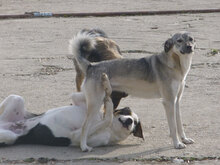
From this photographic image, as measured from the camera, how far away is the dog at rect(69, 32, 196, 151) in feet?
18.6

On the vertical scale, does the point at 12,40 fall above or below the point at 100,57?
below

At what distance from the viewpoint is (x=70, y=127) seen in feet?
19.4

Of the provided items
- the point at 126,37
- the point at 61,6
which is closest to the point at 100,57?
the point at 126,37

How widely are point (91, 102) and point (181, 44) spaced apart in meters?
1.08

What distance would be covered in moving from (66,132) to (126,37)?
5.35 meters

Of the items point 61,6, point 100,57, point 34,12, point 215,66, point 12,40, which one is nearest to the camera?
point 100,57

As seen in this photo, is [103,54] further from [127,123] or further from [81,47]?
[127,123]

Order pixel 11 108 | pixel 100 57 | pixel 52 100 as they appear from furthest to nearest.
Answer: pixel 52 100 → pixel 100 57 → pixel 11 108

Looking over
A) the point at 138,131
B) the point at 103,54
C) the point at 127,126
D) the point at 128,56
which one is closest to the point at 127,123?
the point at 127,126

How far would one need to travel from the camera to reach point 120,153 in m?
5.58

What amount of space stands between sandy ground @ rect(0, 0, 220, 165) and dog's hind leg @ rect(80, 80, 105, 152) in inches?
5.0

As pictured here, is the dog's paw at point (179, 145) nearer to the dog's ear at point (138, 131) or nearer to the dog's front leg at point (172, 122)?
the dog's front leg at point (172, 122)

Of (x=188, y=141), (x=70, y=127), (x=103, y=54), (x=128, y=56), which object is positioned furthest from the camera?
(x=128, y=56)

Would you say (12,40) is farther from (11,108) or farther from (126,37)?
(11,108)
